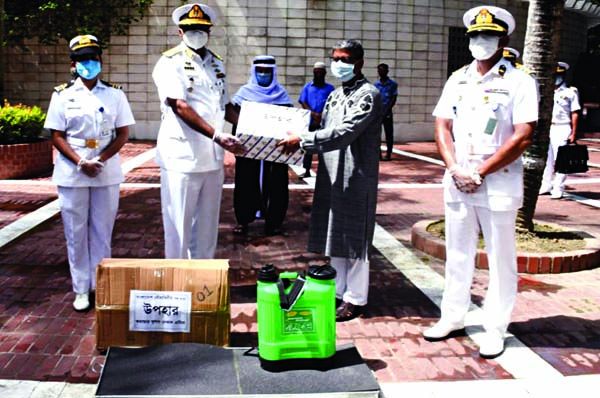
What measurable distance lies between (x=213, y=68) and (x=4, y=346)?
7.84 feet

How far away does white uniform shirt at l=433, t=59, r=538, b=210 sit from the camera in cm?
418

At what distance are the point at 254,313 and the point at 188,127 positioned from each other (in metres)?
1.44

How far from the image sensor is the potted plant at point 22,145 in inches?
430

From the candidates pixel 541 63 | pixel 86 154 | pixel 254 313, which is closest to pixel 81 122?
pixel 86 154

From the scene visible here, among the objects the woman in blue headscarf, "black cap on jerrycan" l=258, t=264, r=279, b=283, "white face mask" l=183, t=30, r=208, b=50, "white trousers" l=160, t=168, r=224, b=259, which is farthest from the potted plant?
"black cap on jerrycan" l=258, t=264, r=279, b=283

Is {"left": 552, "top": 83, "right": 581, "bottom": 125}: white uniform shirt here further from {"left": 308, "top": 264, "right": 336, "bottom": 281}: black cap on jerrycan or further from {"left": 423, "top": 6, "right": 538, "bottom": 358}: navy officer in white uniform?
{"left": 308, "top": 264, "right": 336, "bottom": 281}: black cap on jerrycan

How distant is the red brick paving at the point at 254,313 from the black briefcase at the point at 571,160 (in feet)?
2.93

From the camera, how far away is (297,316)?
3.79m

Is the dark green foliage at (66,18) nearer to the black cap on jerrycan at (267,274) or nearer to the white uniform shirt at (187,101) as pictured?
the white uniform shirt at (187,101)

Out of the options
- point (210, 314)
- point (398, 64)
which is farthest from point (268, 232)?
point (398, 64)

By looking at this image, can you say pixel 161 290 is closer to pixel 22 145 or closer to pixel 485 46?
pixel 485 46

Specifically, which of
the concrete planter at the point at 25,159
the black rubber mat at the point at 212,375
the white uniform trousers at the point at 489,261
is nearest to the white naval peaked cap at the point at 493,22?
the white uniform trousers at the point at 489,261

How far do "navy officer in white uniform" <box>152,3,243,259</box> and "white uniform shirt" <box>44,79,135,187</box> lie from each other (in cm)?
41

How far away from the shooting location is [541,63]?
22.0 ft
